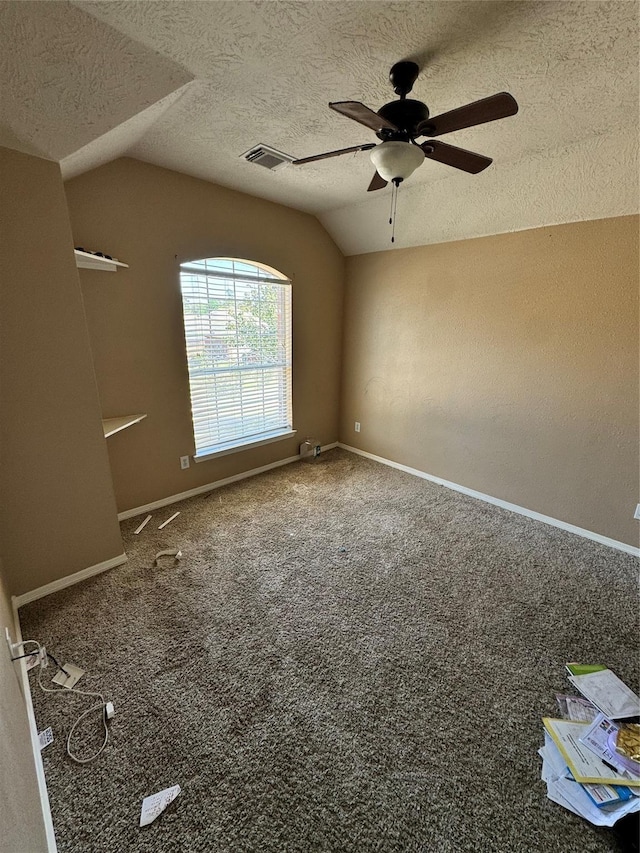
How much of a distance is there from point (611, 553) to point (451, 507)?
1116mm

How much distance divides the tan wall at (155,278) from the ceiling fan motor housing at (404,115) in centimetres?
176

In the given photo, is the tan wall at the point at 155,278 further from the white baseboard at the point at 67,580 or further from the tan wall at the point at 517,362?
the tan wall at the point at 517,362

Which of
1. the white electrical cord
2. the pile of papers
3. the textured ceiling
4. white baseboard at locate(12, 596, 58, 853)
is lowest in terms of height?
the pile of papers

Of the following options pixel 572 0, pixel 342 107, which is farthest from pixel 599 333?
pixel 342 107

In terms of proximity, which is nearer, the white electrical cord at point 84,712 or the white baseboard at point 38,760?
the white baseboard at point 38,760

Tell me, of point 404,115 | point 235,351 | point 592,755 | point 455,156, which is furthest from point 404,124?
point 592,755

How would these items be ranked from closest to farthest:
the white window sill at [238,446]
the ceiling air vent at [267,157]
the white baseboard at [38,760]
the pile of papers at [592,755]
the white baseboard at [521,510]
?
1. the white baseboard at [38,760]
2. the pile of papers at [592,755]
3. the ceiling air vent at [267,157]
4. the white baseboard at [521,510]
5. the white window sill at [238,446]

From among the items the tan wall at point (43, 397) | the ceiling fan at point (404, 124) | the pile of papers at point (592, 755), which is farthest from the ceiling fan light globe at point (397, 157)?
the pile of papers at point (592, 755)

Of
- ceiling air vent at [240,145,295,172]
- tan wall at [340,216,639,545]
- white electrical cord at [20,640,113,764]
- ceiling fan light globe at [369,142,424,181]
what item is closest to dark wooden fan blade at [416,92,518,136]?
ceiling fan light globe at [369,142,424,181]

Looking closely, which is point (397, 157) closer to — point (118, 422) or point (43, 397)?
point (43, 397)

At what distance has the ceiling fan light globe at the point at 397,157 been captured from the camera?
138 cm

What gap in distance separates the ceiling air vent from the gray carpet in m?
2.57

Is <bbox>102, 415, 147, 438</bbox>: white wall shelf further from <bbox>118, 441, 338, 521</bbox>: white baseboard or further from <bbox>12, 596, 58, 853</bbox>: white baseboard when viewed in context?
<bbox>12, 596, 58, 853</bbox>: white baseboard

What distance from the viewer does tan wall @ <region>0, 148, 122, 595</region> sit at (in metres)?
1.62
